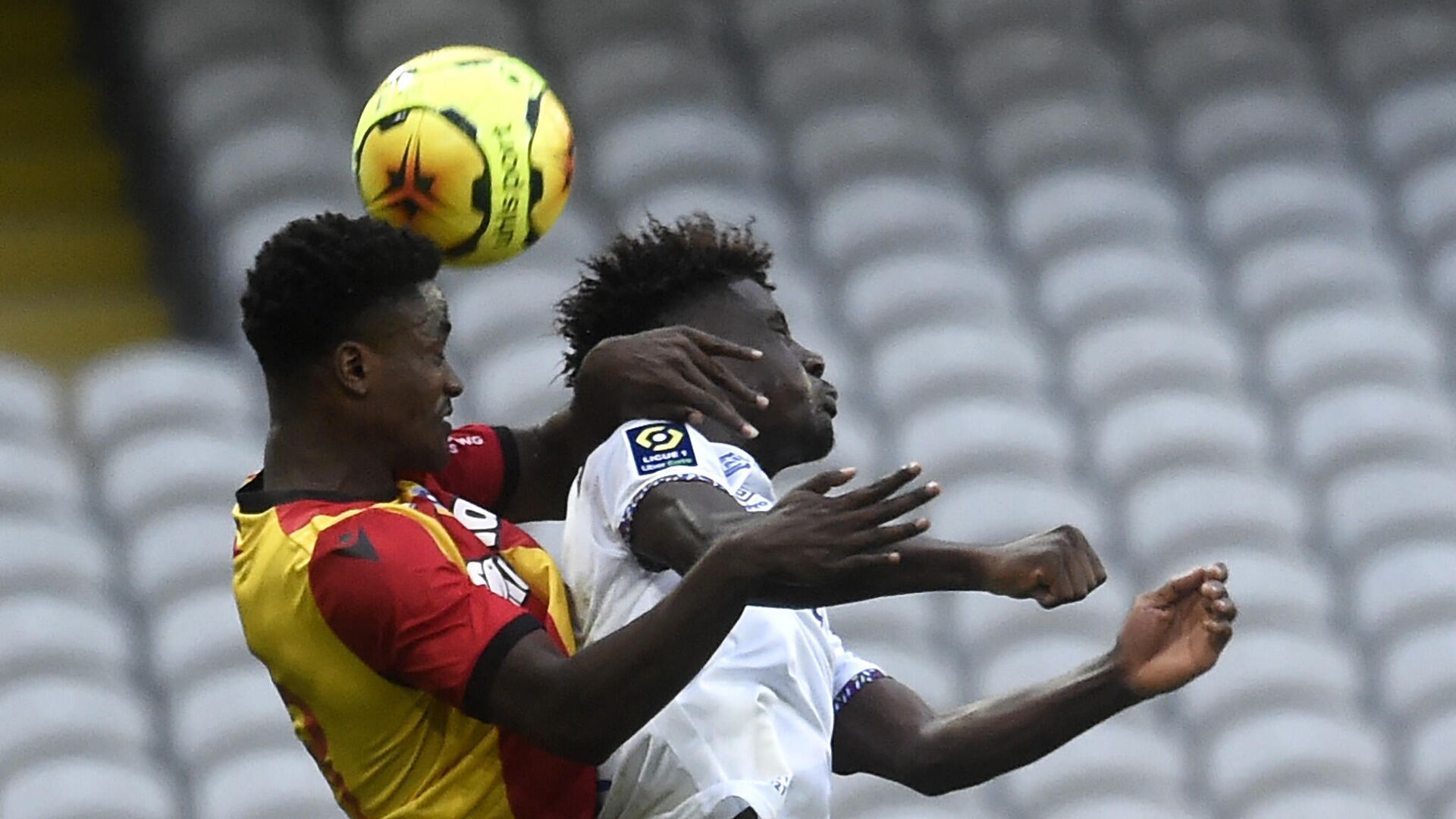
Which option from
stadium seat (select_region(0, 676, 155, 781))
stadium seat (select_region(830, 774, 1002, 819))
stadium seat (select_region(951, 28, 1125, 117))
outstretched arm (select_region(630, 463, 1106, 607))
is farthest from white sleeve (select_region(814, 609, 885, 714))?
stadium seat (select_region(951, 28, 1125, 117))

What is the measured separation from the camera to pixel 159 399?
6730mm

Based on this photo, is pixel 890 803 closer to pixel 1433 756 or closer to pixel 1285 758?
pixel 1285 758

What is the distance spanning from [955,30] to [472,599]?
16.2 ft

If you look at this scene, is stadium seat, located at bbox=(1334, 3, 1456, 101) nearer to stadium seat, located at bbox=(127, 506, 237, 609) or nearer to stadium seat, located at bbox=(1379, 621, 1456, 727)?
stadium seat, located at bbox=(1379, 621, 1456, 727)

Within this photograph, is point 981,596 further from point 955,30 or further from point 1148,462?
point 955,30

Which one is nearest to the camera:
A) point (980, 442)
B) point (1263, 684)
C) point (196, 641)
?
point (196, 641)

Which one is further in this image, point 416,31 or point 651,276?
point 416,31

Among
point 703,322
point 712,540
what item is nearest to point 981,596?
point 703,322

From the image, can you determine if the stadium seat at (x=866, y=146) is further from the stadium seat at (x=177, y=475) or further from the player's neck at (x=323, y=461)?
the player's neck at (x=323, y=461)

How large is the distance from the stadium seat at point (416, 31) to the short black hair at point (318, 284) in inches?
163

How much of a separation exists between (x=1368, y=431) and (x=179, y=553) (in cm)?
309

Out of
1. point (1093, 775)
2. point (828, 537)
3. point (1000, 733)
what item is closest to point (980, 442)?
point (1093, 775)

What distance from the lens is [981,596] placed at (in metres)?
6.57

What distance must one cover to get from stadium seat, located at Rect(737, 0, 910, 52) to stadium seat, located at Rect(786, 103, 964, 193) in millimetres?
260
